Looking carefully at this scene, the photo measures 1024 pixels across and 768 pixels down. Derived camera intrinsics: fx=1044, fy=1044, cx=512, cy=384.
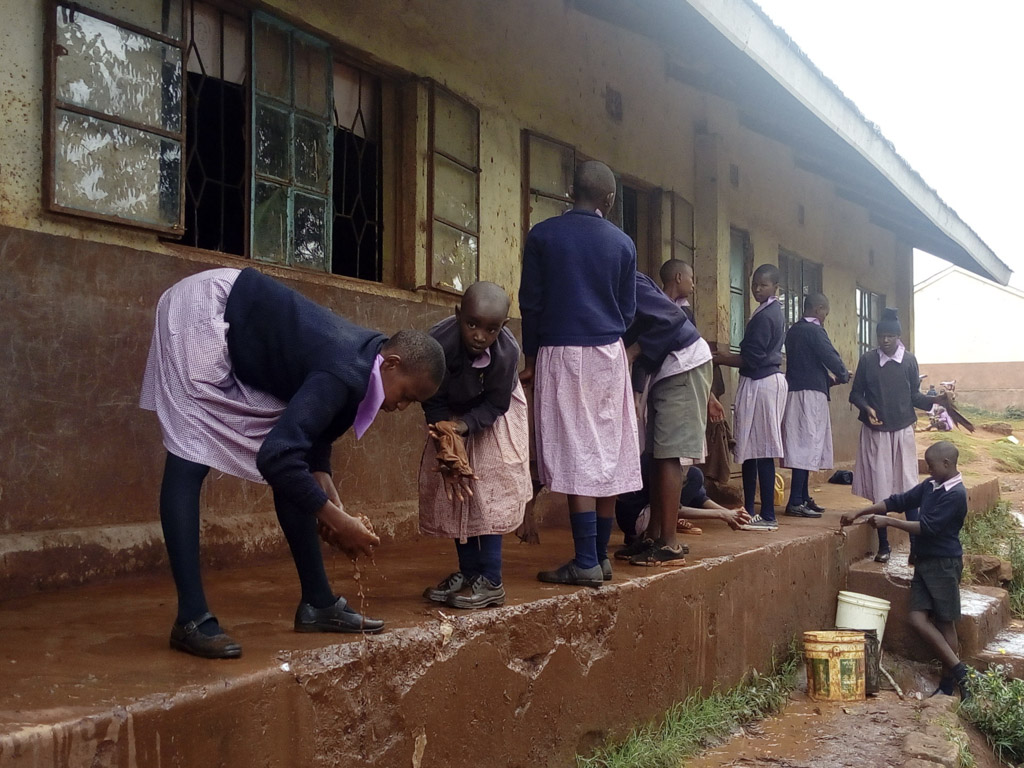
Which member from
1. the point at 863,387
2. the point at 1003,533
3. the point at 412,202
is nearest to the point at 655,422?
the point at 412,202

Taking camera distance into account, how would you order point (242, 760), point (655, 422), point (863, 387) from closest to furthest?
point (242, 760) → point (655, 422) → point (863, 387)

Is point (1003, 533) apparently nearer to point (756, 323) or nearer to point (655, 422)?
point (756, 323)

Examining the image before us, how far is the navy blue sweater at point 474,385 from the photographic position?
335 centimetres

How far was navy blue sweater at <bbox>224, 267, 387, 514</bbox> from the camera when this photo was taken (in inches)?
97.3

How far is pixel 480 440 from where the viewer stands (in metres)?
3.44

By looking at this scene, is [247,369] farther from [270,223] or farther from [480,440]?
[270,223]

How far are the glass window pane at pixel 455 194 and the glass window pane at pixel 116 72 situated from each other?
5.45 ft

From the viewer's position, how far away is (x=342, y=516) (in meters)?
2.52

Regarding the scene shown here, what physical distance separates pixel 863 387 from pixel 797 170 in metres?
4.53

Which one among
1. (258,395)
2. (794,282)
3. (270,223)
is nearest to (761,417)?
(270,223)

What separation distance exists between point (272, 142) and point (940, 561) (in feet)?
13.7

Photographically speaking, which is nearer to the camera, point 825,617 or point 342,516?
point 342,516

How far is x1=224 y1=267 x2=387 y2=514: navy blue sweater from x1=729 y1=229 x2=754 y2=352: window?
671cm

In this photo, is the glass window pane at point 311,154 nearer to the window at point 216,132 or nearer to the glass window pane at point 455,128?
the window at point 216,132
